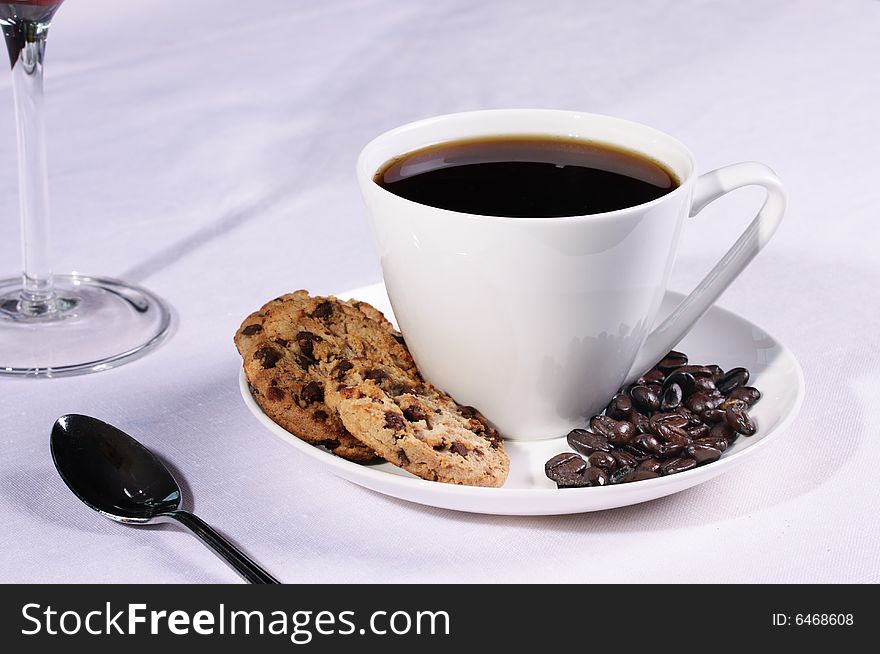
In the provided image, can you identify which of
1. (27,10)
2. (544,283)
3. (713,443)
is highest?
(27,10)

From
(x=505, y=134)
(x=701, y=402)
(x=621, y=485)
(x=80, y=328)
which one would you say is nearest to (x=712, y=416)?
(x=701, y=402)

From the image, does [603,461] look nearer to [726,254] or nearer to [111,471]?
[726,254]

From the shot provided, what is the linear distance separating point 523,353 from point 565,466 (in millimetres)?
149

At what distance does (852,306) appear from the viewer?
192 cm

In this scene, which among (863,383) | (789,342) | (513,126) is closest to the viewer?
(513,126)

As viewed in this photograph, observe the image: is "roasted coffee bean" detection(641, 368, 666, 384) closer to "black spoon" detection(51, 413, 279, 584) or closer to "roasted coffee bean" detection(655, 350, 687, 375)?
"roasted coffee bean" detection(655, 350, 687, 375)

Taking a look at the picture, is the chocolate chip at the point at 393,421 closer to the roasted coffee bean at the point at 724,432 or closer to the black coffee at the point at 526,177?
the black coffee at the point at 526,177

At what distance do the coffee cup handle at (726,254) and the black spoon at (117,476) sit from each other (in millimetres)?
609

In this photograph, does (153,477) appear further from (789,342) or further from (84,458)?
(789,342)

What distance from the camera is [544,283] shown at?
127 cm

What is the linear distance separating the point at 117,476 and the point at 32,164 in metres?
0.71

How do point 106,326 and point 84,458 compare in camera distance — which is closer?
point 84,458

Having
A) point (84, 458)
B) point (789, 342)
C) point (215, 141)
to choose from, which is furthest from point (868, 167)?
point (84, 458)

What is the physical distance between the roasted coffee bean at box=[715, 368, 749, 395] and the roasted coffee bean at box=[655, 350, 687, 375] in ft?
0.26
